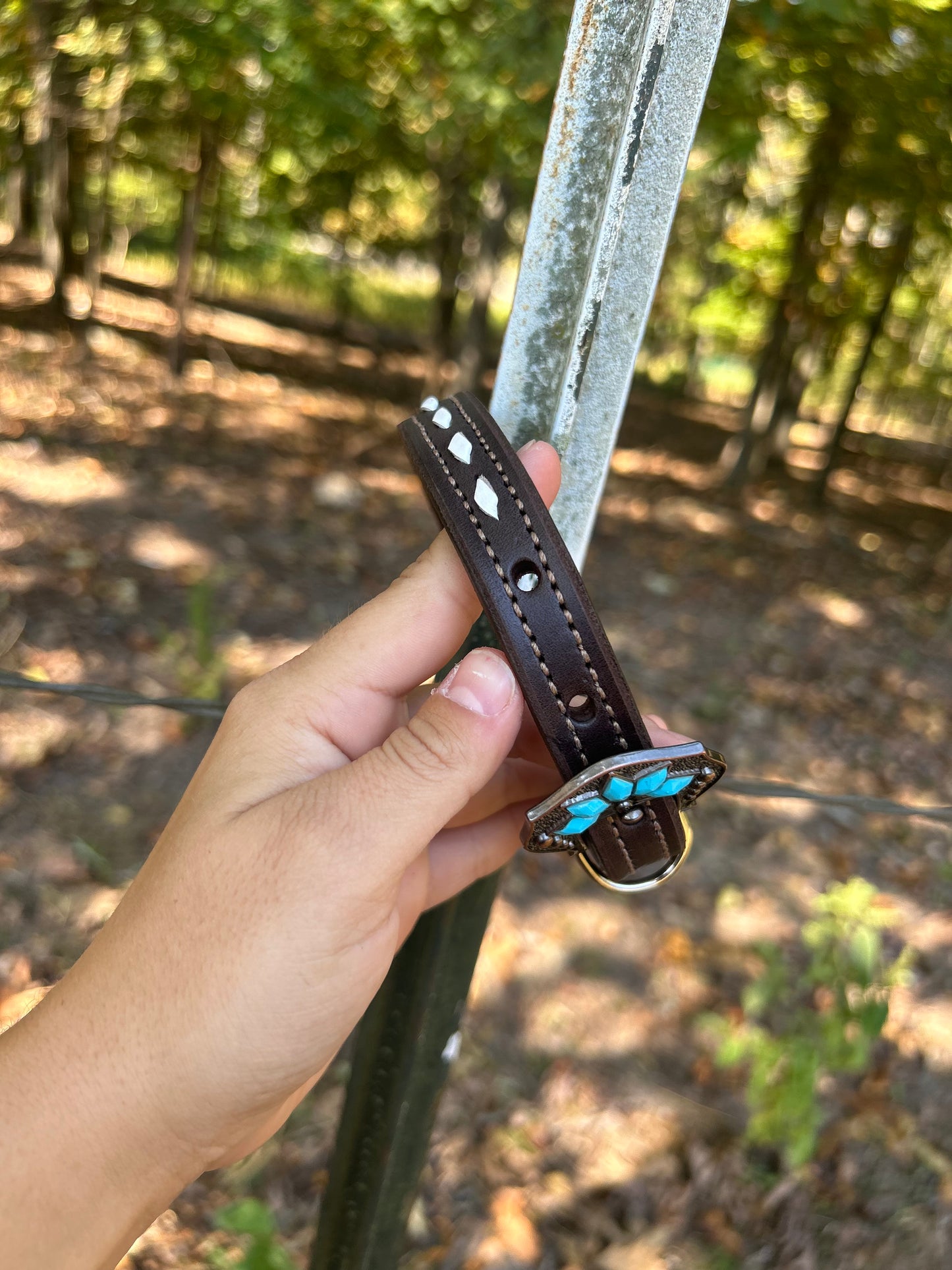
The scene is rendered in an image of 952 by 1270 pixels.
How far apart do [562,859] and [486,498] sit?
2.86 metres

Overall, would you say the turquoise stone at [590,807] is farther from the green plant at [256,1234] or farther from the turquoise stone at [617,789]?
the green plant at [256,1234]

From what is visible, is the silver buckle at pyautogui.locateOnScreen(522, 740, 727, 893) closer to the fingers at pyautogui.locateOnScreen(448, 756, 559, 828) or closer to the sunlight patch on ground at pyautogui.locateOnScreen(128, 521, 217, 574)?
the fingers at pyautogui.locateOnScreen(448, 756, 559, 828)

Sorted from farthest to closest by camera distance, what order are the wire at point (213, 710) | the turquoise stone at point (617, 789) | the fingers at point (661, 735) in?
the wire at point (213, 710) < the fingers at point (661, 735) < the turquoise stone at point (617, 789)

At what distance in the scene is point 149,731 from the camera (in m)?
3.92

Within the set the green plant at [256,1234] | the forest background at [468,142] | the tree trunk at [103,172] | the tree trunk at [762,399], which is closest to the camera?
the green plant at [256,1234]

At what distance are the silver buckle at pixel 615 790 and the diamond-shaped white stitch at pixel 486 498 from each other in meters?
0.30

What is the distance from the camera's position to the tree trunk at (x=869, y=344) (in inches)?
358

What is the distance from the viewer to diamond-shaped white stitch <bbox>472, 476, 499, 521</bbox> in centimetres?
100

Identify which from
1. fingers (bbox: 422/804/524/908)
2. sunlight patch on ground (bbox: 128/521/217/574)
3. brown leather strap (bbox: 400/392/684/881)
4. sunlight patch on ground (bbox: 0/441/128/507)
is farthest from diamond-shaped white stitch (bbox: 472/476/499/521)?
sunlight patch on ground (bbox: 0/441/128/507)

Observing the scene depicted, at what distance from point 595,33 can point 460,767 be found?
0.80 m

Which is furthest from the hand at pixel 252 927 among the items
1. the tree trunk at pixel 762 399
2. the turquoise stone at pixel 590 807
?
the tree trunk at pixel 762 399

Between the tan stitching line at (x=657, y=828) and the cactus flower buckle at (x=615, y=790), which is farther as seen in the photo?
the tan stitching line at (x=657, y=828)

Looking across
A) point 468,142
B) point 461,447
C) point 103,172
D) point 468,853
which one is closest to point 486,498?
point 461,447

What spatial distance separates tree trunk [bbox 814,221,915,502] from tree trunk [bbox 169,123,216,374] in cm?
682
